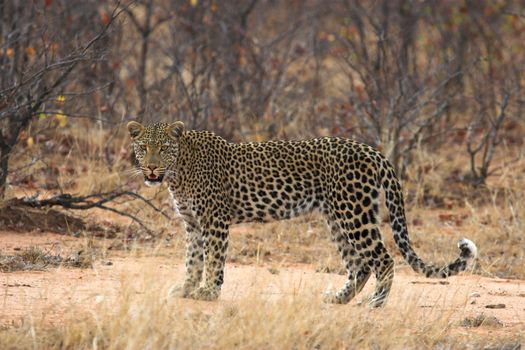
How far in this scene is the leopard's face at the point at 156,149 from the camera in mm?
7578

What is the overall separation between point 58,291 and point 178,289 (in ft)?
2.90

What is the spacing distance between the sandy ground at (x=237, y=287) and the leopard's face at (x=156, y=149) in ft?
2.04

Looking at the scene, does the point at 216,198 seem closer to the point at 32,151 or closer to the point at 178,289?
the point at 178,289

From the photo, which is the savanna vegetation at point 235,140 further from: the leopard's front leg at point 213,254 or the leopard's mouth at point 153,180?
the leopard's mouth at point 153,180

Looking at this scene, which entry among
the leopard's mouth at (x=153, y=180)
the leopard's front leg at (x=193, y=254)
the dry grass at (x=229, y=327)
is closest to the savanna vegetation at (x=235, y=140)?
the dry grass at (x=229, y=327)

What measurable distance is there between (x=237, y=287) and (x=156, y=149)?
4.30ft

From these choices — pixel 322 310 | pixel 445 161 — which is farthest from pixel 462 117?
pixel 322 310

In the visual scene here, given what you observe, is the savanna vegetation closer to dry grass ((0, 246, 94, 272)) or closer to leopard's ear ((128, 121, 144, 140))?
dry grass ((0, 246, 94, 272))

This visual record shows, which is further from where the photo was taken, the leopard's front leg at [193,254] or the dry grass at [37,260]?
the dry grass at [37,260]

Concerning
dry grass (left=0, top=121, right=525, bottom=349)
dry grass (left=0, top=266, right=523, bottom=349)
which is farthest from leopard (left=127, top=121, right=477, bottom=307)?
dry grass (left=0, top=266, right=523, bottom=349)

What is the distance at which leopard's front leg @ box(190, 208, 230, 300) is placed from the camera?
7.65m

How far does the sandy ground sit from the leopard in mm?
200

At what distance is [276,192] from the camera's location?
A: 25.7 feet

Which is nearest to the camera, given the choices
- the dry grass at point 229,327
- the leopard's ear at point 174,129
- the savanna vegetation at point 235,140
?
the dry grass at point 229,327
